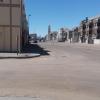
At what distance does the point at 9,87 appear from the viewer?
12750mm

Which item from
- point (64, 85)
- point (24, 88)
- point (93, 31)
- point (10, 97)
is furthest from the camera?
point (93, 31)

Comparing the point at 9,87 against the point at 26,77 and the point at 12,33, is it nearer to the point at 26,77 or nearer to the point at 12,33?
the point at 26,77

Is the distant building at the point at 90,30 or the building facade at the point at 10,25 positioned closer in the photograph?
the building facade at the point at 10,25

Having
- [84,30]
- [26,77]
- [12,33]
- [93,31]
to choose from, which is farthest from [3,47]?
[84,30]

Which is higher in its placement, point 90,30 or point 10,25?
point 90,30

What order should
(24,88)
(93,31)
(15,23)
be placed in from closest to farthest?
1. (24,88)
2. (15,23)
3. (93,31)

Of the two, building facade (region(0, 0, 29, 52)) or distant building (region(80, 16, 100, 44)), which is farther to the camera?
distant building (region(80, 16, 100, 44))

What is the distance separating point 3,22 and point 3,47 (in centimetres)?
306

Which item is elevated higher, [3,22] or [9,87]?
[3,22]

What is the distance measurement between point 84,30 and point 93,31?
60.0 feet

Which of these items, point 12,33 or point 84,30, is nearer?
point 12,33

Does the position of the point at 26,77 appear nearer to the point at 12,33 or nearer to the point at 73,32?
the point at 12,33

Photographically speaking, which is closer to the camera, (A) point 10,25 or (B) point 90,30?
(A) point 10,25

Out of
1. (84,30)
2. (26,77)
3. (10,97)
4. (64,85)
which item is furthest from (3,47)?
(84,30)
